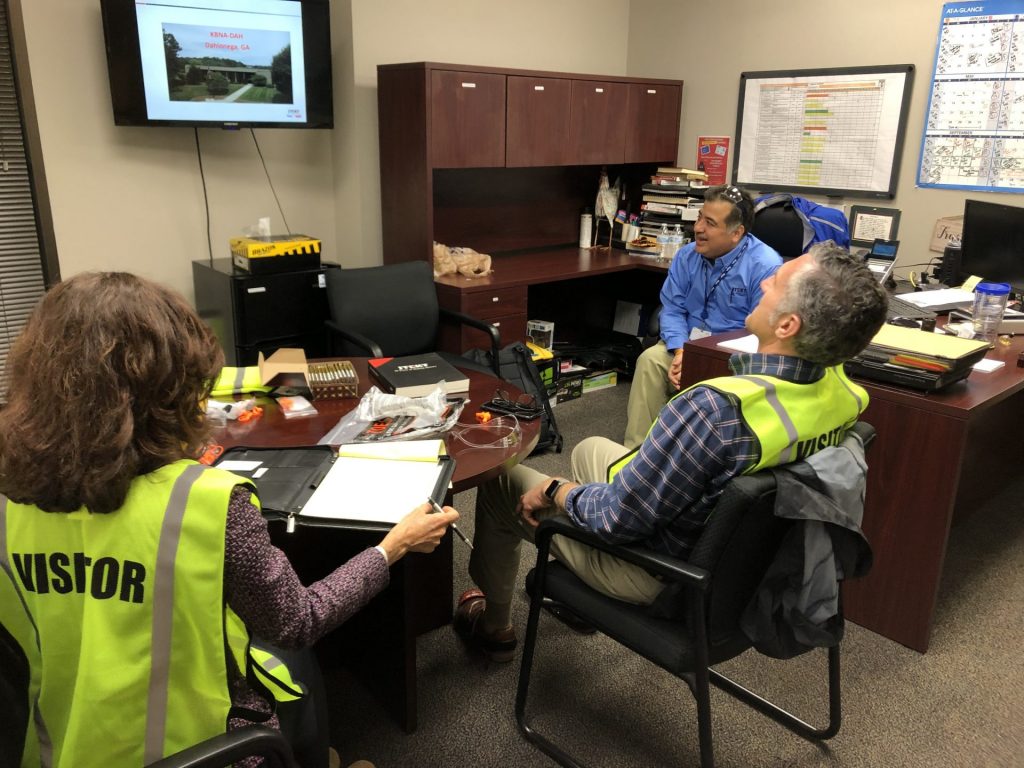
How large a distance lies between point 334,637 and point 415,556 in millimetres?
293

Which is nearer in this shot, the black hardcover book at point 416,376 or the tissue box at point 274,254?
the black hardcover book at point 416,376

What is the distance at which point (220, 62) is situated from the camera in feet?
10.2

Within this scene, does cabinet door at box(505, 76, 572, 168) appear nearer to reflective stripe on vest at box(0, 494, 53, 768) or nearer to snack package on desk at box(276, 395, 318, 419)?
snack package on desk at box(276, 395, 318, 419)

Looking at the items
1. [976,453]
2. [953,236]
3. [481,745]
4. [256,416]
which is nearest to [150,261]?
[256,416]

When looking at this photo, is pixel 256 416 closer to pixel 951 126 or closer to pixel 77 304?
pixel 77 304

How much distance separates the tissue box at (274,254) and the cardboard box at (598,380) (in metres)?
1.65

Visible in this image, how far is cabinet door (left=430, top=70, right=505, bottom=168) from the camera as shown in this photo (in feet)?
11.0

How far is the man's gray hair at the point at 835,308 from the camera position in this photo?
1.43 m

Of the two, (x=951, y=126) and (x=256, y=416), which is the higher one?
(x=951, y=126)

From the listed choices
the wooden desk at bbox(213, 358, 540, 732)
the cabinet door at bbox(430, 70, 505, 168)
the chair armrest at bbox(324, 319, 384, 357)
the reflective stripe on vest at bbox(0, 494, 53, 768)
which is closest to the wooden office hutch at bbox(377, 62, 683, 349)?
Result: the cabinet door at bbox(430, 70, 505, 168)

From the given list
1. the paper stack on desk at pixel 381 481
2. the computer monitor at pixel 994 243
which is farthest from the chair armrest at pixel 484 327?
the computer monitor at pixel 994 243

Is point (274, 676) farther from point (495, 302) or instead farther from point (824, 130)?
point (824, 130)

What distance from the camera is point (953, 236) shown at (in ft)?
12.0

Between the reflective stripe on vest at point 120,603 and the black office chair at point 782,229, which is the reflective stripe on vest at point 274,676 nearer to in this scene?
the reflective stripe on vest at point 120,603
